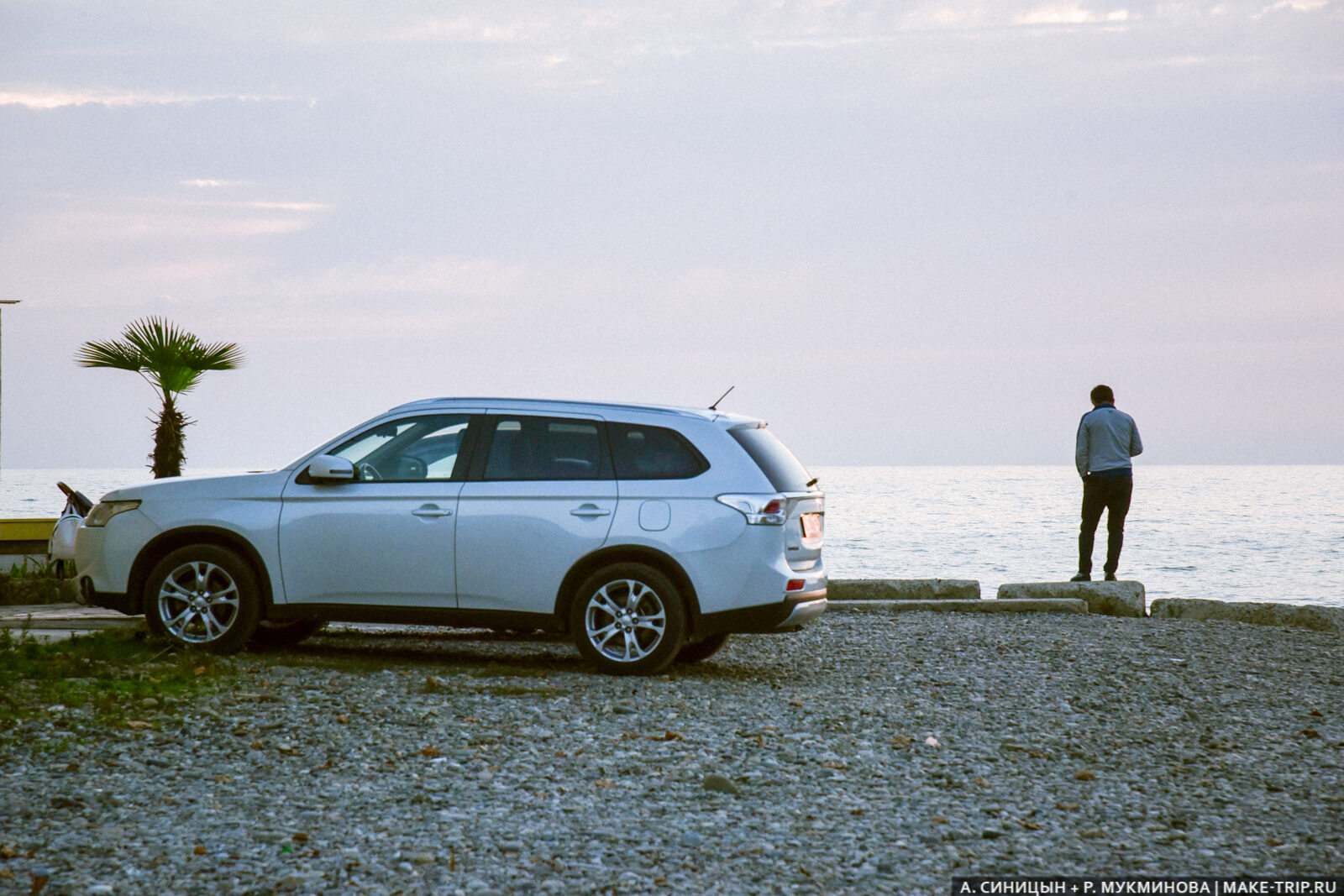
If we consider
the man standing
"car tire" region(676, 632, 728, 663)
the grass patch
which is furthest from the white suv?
the man standing

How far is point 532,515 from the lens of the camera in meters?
8.24

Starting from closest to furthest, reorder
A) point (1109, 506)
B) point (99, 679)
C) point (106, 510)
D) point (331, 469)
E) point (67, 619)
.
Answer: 1. point (99, 679)
2. point (331, 469)
3. point (106, 510)
4. point (67, 619)
5. point (1109, 506)

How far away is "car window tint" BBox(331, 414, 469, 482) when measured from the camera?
8.55 metres

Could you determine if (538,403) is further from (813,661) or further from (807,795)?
(807,795)

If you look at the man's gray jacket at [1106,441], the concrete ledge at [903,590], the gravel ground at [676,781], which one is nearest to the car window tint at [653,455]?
the gravel ground at [676,781]

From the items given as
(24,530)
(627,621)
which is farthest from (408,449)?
(24,530)

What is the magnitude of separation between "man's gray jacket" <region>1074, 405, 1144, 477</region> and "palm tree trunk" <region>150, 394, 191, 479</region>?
10687mm

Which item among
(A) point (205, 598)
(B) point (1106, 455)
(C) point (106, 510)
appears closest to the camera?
(A) point (205, 598)

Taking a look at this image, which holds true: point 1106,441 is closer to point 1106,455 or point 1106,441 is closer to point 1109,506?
point 1106,455

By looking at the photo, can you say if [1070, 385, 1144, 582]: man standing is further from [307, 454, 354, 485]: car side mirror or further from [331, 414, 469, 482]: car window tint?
[307, 454, 354, 485]: car side mirror

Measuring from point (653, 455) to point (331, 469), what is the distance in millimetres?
2115

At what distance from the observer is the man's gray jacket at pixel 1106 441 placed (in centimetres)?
1339

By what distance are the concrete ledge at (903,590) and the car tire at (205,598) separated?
21.5 feet

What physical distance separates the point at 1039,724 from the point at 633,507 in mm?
2775
